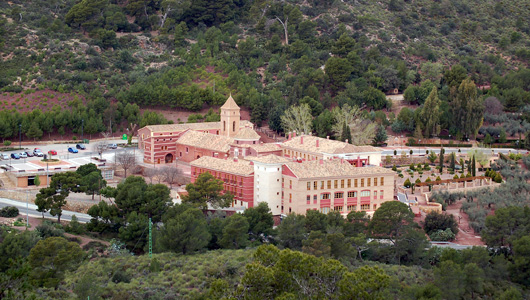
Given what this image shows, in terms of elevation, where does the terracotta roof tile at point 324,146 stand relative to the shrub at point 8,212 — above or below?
above

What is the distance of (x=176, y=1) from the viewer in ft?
361

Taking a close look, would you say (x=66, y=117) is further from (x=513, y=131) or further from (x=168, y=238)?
(x=513, y=131)

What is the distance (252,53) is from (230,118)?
1149 inches

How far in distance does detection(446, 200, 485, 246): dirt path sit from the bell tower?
2154 cm

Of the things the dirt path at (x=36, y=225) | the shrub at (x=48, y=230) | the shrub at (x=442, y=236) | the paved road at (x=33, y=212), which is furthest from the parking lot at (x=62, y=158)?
the shrub at (x=442, y=236)

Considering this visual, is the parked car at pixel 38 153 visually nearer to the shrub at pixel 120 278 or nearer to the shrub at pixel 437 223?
the shrub at pixel 120 278

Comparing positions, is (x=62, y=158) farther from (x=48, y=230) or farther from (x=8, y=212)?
(x=48, y=230)

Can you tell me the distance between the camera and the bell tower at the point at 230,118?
2992 inches

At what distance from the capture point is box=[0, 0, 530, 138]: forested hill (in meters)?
91.1

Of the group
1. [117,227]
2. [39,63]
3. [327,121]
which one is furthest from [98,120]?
[117,227]

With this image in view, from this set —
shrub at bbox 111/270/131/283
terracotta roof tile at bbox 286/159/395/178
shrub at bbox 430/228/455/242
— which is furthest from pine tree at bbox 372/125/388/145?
shrub at bbox 111/270/131/283

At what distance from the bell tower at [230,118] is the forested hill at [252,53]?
10.9 metres

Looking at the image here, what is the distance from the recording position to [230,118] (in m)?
76.2

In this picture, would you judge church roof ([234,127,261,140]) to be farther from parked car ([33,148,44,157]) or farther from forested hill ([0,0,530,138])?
parked car ([33,148,44,157])
